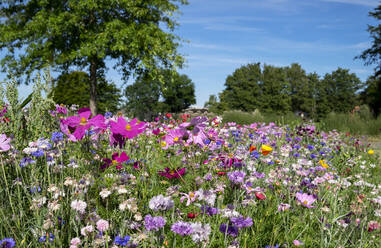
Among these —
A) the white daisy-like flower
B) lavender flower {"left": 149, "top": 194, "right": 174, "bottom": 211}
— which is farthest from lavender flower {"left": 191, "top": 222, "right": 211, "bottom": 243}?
the white daisy-like flower

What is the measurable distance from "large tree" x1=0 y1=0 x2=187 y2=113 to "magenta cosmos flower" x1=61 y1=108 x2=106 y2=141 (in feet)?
48.6

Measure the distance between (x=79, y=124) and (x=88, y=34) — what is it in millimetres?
17222

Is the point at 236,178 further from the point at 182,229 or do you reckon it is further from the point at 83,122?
the point at 83,122

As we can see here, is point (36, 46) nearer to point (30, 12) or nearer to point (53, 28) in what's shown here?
point (53, 28)

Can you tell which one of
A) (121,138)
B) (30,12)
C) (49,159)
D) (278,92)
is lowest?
(49,159)

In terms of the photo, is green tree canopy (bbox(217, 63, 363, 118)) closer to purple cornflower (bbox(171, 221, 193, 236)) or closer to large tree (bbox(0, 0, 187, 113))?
large tree (bbox(0, 0, 187, 113))

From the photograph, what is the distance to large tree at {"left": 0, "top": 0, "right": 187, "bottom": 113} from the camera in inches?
650

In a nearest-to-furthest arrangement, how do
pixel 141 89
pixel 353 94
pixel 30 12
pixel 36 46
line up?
pixel 36 46, pixel 30 12, pixel 353 94, pixel 141 89

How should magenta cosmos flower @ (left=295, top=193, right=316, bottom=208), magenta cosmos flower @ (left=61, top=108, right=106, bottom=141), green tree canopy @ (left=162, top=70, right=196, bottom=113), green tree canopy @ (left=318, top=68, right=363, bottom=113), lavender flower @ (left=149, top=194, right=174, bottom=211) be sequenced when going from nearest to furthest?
lavender flower @ (left=149, top=194, right=174, bottom=211) < magenta cosmos flower @ (left=61, top=108, right=106, bottom=141) < magenta cosmos flower @ (left=295, top=193, right=316, bottom=208) < green tree canopy @ (left=318, top=68, right=363, bottom=113) < green tree canopy @ (left=162, top=70, right=196, bottom=113)

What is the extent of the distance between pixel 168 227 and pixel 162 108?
2310 inches

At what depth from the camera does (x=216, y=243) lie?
6.94ft

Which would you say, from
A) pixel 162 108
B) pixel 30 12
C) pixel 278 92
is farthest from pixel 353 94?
pixel 30 12

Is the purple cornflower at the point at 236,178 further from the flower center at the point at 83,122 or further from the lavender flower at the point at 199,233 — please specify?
the flower center at the point at 83,122

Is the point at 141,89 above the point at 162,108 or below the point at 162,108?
above
